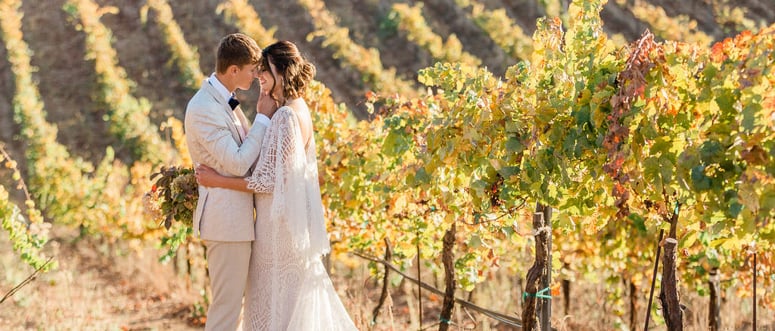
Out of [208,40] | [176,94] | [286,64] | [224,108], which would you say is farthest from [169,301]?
[208,40]

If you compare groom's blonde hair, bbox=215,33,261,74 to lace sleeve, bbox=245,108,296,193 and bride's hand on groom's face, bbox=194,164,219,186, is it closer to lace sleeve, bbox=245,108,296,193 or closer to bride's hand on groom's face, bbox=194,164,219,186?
lace sleeve, bbox=245,108,296,193

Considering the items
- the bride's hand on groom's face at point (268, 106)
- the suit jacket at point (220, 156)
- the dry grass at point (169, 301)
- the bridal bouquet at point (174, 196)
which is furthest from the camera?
the dry grass at point (169, 301)

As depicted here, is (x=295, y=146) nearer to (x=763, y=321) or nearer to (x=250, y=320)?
(x=250, y=320)

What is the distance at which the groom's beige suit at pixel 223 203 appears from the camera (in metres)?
2.99

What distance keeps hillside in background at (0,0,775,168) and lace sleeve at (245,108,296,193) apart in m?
11.3

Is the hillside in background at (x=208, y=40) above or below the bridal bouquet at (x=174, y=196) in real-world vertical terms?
above

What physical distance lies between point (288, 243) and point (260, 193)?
221 mm

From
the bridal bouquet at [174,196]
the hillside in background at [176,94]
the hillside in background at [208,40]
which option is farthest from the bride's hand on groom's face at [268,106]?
the hillside in background at [208,40]

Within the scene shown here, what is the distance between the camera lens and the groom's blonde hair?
3.05 m

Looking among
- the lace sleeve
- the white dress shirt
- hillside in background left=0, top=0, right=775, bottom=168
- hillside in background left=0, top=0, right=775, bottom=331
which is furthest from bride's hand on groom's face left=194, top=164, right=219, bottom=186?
hillside in background left=0, top=0, right=775, bottom=168

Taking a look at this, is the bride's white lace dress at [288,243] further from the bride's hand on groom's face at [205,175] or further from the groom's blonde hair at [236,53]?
the groom's blonde hair at [236,53]

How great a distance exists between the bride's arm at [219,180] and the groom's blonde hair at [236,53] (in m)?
0.39

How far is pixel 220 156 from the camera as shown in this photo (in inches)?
117

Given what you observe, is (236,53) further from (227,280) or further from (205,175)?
(227,280)
